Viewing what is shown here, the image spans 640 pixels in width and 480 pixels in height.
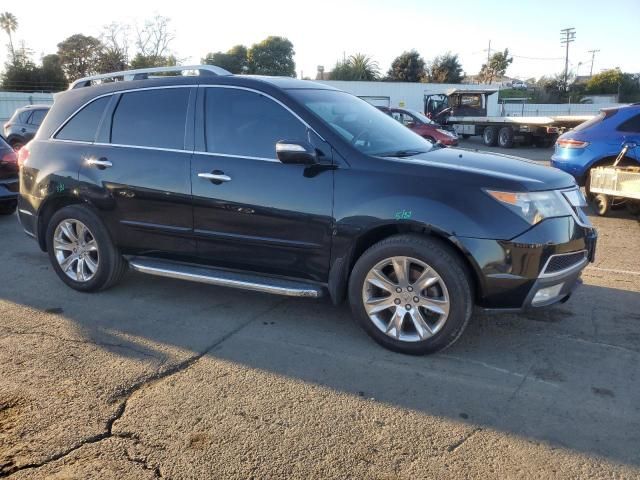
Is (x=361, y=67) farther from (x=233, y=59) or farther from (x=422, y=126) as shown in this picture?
(x=422, y=126)

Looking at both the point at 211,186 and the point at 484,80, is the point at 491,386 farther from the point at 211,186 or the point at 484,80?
the point at 484,80

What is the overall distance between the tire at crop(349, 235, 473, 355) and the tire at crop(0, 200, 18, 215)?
273 inches

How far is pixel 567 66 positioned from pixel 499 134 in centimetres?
5542

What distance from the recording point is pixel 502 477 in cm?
270

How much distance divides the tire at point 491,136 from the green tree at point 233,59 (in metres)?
38.7

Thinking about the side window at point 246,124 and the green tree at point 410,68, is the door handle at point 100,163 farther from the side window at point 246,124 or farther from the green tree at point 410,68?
the green tree at point 410,68

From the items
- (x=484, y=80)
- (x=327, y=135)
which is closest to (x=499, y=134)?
(x=327, y=135)

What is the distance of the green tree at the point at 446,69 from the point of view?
212 feet

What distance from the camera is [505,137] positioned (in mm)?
23047

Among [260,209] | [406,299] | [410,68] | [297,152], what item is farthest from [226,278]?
[410,68]

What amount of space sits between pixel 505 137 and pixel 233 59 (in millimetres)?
42034

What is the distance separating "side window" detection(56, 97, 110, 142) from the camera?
5172mm

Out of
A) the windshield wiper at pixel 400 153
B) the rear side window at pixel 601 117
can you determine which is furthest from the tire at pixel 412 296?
the rear side window at pixel 601 117

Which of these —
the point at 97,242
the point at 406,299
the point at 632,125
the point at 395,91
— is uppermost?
the point at 395,91
